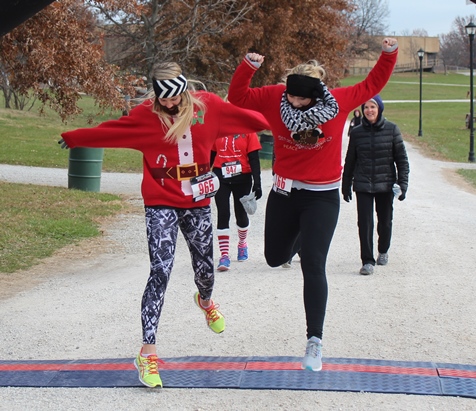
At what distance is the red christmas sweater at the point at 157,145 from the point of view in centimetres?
514

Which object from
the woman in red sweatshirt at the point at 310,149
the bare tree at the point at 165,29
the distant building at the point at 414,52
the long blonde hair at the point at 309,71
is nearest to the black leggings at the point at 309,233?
the woman in red sweatshirt at the point at 310,149

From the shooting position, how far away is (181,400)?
185 inches

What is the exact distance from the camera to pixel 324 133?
5141mm

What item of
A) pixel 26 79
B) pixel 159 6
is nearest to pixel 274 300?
pixel 26 79

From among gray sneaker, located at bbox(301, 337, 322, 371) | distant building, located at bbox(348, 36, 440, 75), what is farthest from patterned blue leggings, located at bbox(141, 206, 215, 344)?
distant building, located at bbox(348, 36, 440, 75)

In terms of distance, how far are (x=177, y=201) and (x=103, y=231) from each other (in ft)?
21.2

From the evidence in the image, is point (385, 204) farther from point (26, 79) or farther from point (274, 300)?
point (26, 79)

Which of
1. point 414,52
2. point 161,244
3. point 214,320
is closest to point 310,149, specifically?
point 161,244

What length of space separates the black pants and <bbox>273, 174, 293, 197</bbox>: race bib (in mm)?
3321

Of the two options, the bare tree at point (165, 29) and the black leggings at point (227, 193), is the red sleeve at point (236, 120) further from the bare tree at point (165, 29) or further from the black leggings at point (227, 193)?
the bare tree at point (165, 29)

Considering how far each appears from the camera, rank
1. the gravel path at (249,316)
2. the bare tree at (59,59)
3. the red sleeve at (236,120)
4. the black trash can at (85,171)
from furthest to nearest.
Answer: the black trash can at (85,171) < the bare tree at (59,59) < the red sleeve at (236,120) < the gravel path at (249,316)

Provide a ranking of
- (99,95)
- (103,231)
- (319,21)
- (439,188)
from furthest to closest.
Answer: (319,21)
(439,188)
(99,95)
(103,231)

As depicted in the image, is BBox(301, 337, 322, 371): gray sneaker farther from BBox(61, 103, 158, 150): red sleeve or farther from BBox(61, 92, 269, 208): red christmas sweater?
BBox(61, 103, 158, 150): red sleeve

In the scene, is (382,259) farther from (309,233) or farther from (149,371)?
(149,371)
